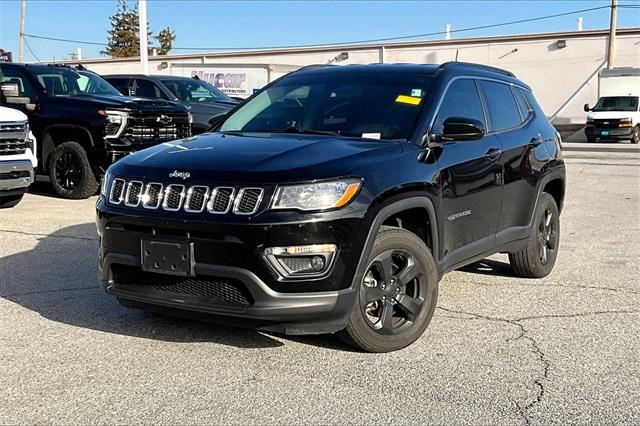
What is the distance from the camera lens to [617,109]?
30031 millimetres

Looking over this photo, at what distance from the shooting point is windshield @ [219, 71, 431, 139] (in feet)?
16.1

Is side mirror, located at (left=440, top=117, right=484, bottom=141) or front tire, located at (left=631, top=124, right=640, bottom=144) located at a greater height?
side mirror, located at (left=440, top=117, right=484, bottom=141)

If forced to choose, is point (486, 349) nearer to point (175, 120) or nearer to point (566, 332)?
point (566, 332)

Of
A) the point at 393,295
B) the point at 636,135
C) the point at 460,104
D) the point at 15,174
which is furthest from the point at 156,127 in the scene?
the point at 636,135

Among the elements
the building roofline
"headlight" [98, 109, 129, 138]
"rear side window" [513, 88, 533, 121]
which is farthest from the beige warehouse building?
"rear side window" [513, 88, 533, 121]

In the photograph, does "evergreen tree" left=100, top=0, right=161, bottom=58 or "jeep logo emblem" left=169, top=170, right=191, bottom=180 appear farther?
"evergreen tree" left=100, top=0, right=161, bottom=58

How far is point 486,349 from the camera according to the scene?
454 cm

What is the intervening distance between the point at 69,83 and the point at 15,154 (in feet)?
9.23

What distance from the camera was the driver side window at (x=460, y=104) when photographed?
16.5 ft

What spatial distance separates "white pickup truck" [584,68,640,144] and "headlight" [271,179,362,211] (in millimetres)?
27812

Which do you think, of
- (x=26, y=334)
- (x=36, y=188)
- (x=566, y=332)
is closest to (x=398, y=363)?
(x=566, y=332)

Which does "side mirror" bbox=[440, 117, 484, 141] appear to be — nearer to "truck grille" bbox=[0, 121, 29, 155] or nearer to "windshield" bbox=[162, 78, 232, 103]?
"truck grille" bbox=[0, 121, 29, 155]

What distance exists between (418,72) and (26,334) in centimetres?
325

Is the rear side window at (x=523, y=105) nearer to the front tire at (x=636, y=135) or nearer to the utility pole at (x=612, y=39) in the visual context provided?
the front tire at (x=636, y=135)
